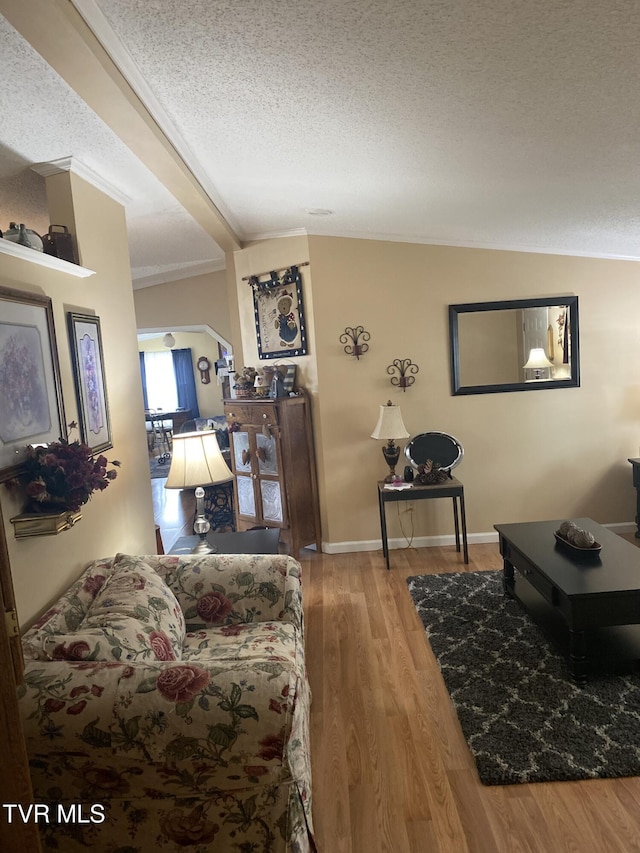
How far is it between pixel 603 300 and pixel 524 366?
32.4 inches

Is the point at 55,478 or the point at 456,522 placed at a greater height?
the point at 55,478

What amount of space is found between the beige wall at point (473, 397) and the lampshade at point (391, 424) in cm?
28

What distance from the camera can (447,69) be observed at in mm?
1714

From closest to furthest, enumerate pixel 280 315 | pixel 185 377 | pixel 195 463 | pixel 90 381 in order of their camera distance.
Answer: pixel 90 381 → pixel 195 463 → pixel 280 315 → pixel 185 377

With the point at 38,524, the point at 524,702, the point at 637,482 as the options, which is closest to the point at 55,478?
the point at 38,524

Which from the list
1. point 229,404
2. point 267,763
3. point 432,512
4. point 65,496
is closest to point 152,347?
point 229,404

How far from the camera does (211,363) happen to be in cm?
1248

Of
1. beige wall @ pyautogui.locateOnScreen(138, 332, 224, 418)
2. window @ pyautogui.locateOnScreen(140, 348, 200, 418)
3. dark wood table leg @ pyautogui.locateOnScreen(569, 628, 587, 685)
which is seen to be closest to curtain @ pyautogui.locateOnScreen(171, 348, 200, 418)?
window @ pyautogui.locateOnScreen(140, 348, 200, 418)

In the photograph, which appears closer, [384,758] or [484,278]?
[384,758]

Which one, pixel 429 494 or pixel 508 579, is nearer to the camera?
pixel 508 579

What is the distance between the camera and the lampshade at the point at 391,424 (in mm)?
4211

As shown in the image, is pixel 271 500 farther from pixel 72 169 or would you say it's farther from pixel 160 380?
pixel 160 380

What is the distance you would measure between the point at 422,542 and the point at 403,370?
1451mm

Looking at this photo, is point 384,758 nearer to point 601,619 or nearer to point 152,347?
point 601,619
